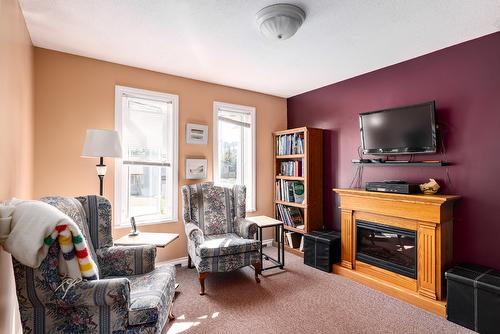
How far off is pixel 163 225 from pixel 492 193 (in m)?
3.48

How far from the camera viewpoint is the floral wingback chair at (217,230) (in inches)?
104

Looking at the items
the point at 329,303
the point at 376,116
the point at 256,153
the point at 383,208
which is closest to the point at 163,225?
the point at 256,153

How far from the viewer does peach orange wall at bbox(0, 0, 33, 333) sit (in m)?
1.48

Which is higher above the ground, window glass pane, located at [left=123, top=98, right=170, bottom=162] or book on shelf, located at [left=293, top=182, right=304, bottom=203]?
window glass pane, located at [left=123, top=98, right=170, bottom=162]

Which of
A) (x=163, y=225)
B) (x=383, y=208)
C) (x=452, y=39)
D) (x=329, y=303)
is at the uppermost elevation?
(x=452, y=39)

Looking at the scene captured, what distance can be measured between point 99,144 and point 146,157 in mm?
936

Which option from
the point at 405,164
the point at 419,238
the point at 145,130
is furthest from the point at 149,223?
the point at 405,164

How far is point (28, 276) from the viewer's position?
128cm

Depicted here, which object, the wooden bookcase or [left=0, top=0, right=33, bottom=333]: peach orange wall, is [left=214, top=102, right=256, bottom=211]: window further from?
[left=0, top=0, right=33, bottom=333]: peach orange wall

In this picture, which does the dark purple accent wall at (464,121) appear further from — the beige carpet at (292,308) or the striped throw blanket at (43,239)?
the striped throw blanket at (43,239)

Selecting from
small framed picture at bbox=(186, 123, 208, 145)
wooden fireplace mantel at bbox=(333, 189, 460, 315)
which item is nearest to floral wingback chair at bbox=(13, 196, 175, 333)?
small framed picture at bbox=(186, 123, 208, 145)

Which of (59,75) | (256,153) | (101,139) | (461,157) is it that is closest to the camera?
(101,139)

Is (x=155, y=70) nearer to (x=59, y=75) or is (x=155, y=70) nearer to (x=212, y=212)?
(x=59, y=75)

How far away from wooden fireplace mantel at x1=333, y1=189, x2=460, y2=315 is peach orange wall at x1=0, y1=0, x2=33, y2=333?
121 inches
